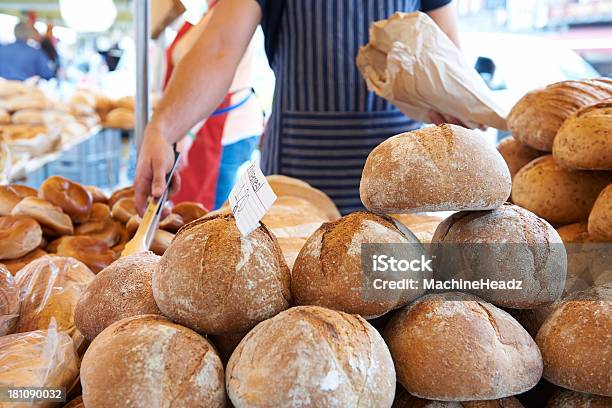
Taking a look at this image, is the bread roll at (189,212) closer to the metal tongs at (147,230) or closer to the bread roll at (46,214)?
the metal tongs at (147,230)

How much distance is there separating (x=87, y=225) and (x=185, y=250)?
1125mm

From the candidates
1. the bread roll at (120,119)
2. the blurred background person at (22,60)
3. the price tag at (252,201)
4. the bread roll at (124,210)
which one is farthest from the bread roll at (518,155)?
the blurred background person at (22,60)

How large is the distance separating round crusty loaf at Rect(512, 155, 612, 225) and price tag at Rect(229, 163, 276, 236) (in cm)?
72

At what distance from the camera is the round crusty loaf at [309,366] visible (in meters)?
0.68

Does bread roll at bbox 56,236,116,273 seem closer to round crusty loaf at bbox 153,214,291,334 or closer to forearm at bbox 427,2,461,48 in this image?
round crusty loaf at bbox 153,214,291,334

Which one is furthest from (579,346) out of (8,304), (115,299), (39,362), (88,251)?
(88,251)

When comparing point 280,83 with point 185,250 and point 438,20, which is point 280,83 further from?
point 185,250

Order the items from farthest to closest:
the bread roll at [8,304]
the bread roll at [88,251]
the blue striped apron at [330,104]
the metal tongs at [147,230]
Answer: the blue striped apron at [330,104] → the bread roll at [88,251] → the metal tongs at [147,230] → the bread roll at [8,304]

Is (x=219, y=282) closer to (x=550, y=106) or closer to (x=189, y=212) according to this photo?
(x=550, y=106)

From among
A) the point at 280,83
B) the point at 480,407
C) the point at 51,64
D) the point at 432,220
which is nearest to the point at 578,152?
the point at 432,220

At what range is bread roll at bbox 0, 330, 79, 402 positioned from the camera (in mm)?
858

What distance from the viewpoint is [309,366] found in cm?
69

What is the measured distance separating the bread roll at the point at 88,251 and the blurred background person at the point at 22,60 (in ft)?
19.4

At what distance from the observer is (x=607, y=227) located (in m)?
1.12
